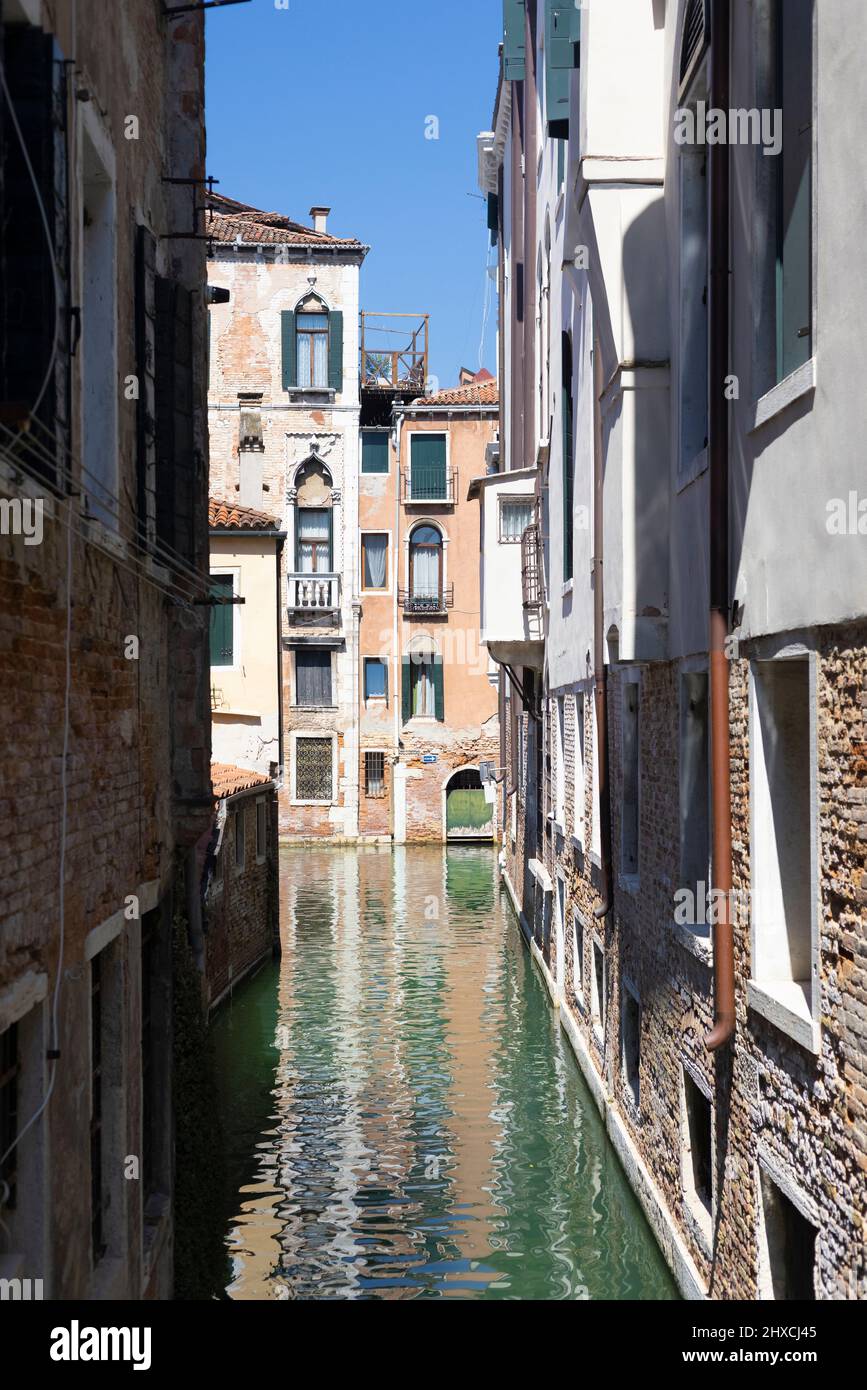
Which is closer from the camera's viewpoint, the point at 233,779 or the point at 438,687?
the point at 233,779

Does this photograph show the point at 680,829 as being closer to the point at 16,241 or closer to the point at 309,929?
the point at 16,241

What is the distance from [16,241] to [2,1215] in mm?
2694

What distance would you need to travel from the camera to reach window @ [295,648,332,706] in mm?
33406

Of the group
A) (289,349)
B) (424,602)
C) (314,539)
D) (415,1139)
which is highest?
(289,349)

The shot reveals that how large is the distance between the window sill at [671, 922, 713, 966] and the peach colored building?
2536 centimetres

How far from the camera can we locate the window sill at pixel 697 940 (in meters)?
7.25

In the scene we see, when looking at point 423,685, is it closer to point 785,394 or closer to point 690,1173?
point 690,1173

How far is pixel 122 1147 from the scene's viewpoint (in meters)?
5.92

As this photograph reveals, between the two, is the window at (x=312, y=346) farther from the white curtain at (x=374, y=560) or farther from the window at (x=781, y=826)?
the window at (x=781, y=826)

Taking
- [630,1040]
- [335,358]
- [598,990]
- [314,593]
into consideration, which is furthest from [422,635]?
[630,1040]

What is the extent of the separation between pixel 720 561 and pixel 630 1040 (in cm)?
470

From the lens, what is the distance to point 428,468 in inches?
1342

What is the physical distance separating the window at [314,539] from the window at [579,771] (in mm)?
19288

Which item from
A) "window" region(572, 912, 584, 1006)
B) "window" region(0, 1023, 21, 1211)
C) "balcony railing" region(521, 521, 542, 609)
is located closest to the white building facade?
"window" region(572, 912, 584, 1006)
